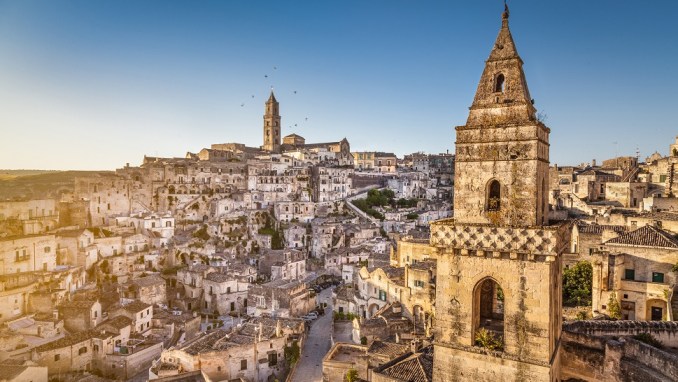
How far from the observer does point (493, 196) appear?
1119cm

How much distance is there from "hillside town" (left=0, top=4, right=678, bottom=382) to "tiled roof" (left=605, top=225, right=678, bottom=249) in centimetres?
12

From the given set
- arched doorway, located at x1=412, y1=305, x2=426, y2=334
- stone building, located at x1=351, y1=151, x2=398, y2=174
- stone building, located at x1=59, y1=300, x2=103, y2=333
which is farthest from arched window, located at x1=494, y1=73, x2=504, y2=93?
stone building, located at x1=351, y1=151, x2=398, y2=174

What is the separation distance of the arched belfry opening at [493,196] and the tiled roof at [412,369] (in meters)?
7.13

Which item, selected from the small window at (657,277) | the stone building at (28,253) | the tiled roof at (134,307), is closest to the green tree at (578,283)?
the small window at (657,277)

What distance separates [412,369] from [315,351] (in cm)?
1733

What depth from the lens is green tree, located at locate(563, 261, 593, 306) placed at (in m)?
26.2

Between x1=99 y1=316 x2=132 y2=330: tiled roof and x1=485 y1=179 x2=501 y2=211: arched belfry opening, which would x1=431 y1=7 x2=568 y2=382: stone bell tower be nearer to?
x1=485 y1=179 x2=501 y2=211: arched belfry opening

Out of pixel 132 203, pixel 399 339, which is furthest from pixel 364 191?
pixel 399 339

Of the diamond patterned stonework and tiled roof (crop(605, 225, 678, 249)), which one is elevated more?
the diamond patterned stonework

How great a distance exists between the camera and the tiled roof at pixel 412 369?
15427 mm

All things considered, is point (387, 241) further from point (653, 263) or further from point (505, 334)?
point (505, 334)

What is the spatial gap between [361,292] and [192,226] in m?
36.5

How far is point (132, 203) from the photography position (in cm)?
6562

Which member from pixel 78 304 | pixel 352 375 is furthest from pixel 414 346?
pixel 78 304
